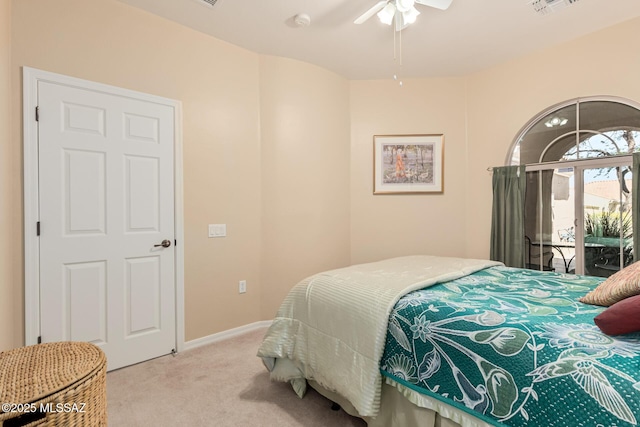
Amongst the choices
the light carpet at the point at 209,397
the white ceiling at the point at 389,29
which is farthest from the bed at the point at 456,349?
the white ceiling at the point at 389,29

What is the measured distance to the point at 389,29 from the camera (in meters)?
2.89

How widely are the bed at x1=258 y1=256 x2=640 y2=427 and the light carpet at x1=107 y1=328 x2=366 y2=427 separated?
0.42 ft

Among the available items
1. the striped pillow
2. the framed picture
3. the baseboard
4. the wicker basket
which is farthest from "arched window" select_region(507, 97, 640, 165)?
the wicker basket

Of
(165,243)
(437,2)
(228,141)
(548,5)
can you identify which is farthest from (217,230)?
(548,5)

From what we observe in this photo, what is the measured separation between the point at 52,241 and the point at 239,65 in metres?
2.17

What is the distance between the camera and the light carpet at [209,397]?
1836mm

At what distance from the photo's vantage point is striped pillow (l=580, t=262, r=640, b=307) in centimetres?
133

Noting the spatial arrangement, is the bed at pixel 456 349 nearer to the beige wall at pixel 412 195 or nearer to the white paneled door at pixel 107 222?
the white paneled door at pixel 107 222

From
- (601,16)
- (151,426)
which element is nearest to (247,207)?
(151,426)

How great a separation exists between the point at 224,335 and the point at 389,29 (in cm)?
317

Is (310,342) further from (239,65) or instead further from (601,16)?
(601,16)

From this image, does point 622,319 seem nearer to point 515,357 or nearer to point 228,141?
point 515,357

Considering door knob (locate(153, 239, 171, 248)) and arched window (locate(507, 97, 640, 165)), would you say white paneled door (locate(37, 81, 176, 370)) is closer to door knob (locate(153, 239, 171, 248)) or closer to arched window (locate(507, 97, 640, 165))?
door knob (locate(153, 239, 171, 248))

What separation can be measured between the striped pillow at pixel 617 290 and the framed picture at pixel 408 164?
7.99 feet
